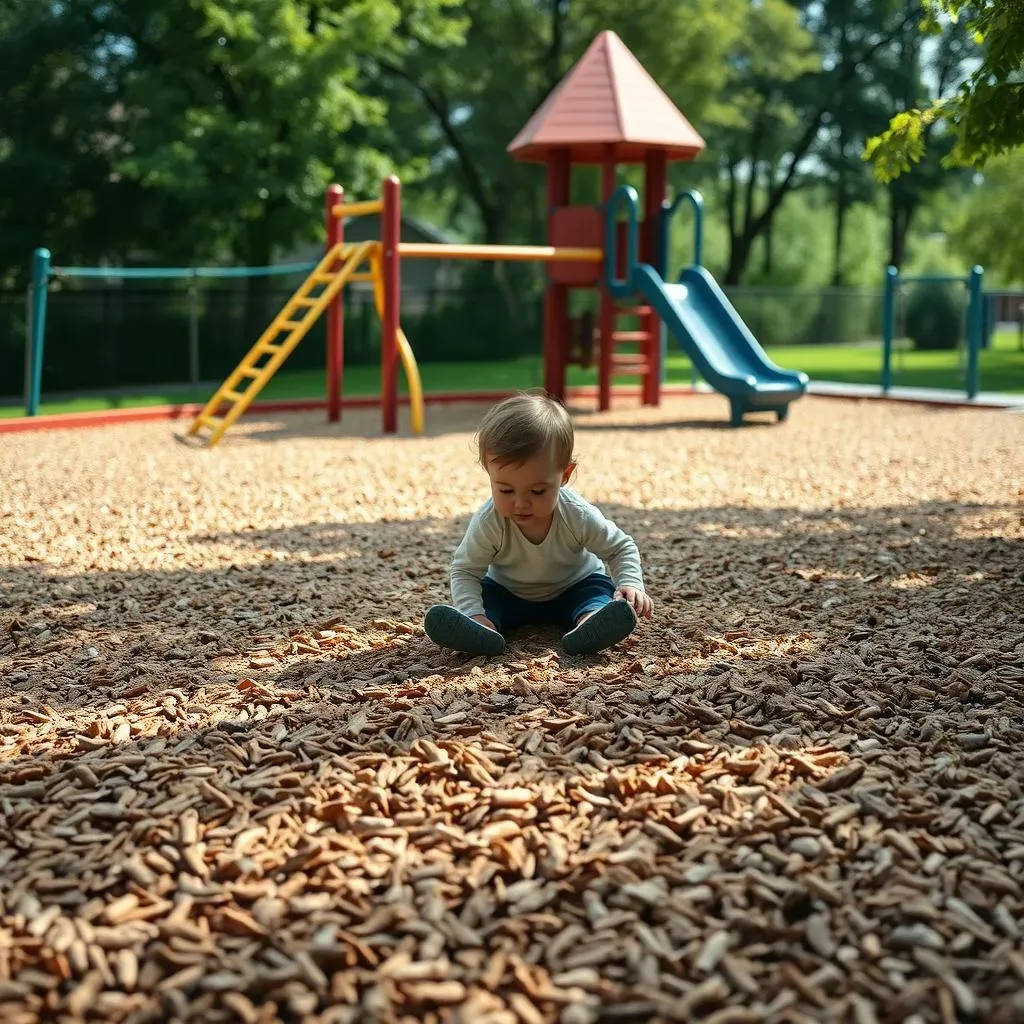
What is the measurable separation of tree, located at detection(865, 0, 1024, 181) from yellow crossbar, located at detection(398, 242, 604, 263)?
5.68m

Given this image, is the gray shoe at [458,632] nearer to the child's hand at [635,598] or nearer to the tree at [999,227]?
the child's hand at [635,598]

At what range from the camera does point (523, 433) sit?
4.04 metres

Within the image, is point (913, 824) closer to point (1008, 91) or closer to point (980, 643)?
point (980, 643)

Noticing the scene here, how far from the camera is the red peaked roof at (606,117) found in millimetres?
14195

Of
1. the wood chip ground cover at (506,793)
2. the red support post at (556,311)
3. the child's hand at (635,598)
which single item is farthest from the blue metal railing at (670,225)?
the child's hand at (635,598)

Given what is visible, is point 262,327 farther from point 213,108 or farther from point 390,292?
point 390,292

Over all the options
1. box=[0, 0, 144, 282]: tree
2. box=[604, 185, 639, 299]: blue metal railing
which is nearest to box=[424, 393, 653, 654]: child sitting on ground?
box=[604, 185, 639, 299]: blue metal railing

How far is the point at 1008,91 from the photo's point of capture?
5.98 metres

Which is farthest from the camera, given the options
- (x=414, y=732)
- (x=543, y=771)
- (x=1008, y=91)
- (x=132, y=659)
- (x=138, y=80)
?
(x=138, y=80)

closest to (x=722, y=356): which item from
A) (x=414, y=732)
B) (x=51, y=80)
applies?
(x=414, y=732)

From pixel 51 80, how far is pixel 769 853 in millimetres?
23922

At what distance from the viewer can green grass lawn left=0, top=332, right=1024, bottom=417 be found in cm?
1803

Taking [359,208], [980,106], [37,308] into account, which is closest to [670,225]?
[359,208]

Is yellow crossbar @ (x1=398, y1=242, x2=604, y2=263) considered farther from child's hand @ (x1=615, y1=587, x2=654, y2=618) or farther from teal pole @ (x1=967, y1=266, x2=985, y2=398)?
child's hand @ (x1=615, y1=587, x2=654, y2=618)
